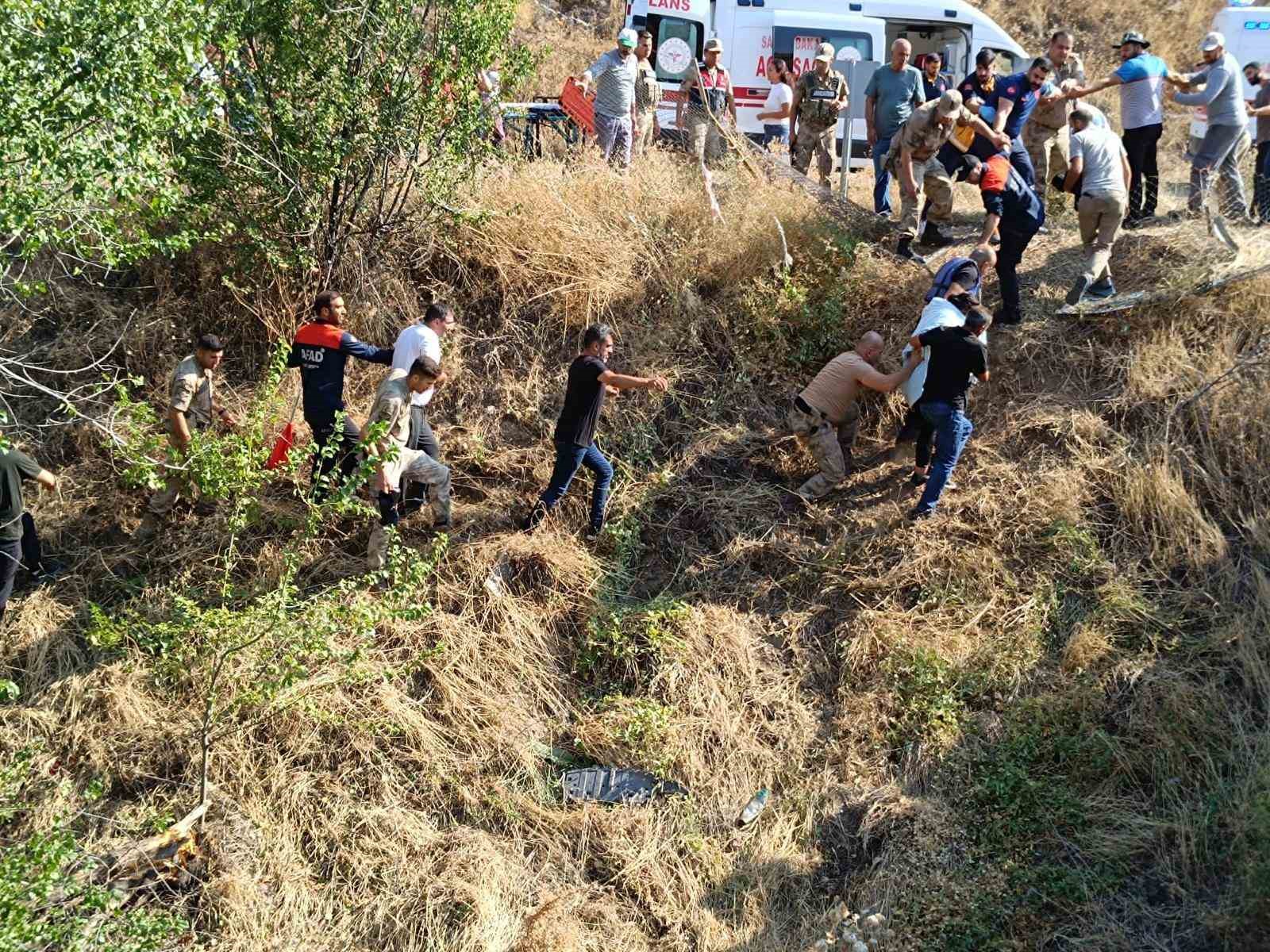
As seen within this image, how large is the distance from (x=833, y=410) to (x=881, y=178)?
10.7 feet

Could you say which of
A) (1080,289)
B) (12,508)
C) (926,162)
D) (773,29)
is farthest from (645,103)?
(12,508)

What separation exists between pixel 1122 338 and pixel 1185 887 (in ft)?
13.4

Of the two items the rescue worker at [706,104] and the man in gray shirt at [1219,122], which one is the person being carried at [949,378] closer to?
the man in gray shirt at [1219,122]

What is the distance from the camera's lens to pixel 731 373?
28.9 feet

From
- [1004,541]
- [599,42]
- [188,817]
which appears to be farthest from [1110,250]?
[599,42]

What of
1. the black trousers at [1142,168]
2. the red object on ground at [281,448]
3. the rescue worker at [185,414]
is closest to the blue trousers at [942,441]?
the black trousers at [1142,168]

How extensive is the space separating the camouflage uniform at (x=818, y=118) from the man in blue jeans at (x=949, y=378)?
427cm

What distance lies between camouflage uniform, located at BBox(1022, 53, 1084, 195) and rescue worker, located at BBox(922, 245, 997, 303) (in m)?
1.86

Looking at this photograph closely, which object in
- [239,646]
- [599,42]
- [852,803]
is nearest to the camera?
[239,646]

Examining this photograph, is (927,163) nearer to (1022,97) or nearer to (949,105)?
(949,105)

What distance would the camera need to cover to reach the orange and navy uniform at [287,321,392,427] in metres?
7.33

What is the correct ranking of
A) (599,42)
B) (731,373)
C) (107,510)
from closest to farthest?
(107,510)
(731,373)
(599,42)

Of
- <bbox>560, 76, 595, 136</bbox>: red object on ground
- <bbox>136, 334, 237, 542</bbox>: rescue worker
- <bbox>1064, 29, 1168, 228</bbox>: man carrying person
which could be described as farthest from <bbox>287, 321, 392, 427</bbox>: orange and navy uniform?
<bbox>1064, 29, 1168, 228</bbox>: man carrying person

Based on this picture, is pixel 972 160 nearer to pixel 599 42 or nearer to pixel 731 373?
pixel 731 373
